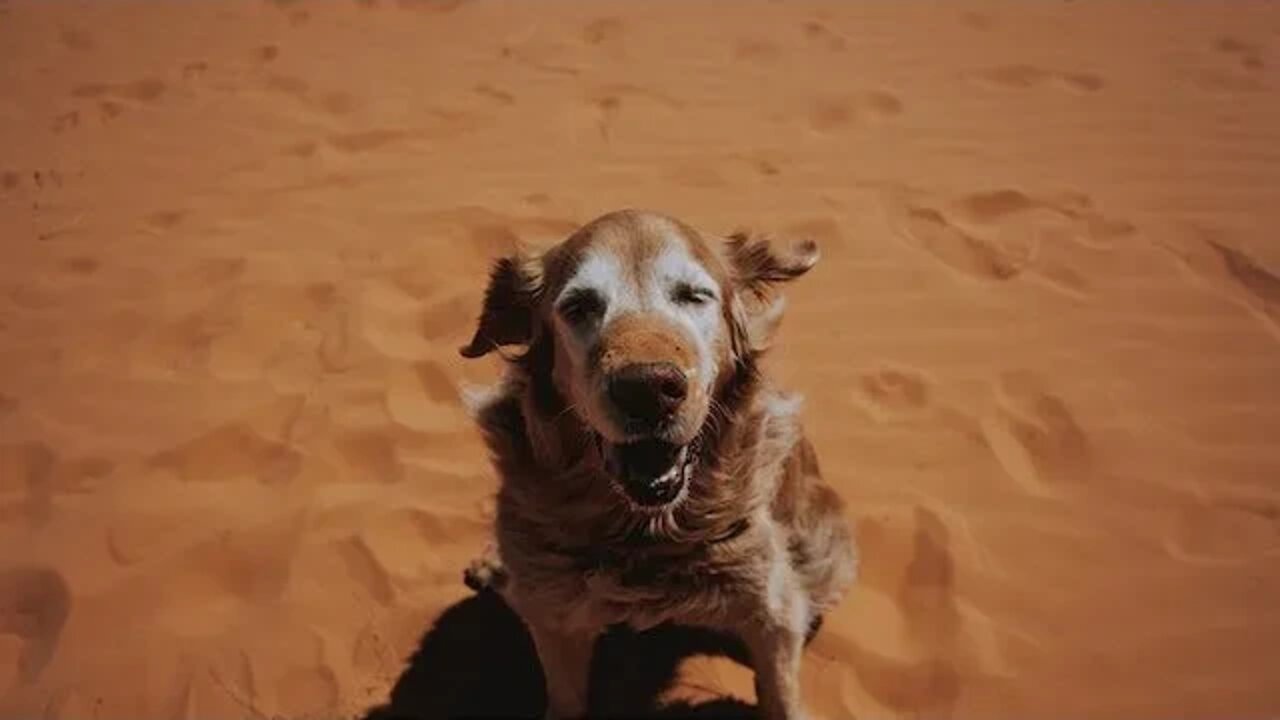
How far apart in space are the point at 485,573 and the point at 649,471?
3.78 ft

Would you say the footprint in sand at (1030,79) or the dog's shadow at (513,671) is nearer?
the dog's shadow at (513,671)

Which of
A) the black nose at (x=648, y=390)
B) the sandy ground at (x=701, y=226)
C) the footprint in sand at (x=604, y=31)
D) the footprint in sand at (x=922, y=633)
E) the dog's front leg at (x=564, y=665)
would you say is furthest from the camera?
the footprint in sand at (x=604, y=31)

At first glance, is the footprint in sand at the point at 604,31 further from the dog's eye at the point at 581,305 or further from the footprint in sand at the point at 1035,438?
the dog's eye at the point at 581,305

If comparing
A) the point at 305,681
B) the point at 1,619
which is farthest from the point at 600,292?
the point at 1,619

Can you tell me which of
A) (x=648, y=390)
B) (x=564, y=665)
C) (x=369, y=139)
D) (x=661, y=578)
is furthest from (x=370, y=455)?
(x=369, y=139)

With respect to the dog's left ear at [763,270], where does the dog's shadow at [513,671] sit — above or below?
below

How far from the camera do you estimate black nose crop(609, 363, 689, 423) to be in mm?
2178

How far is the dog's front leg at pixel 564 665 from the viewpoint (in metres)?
2.85

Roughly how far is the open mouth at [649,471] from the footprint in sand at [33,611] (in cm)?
221

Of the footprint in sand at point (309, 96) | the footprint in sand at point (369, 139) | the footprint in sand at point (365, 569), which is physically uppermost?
the footprint in sand at point (309, 96)

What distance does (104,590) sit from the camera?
11.3ft

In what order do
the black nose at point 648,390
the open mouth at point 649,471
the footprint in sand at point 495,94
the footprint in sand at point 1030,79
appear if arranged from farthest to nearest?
the footprint in sand at point 495,94 → the footprint in sand at point 1030,79 → the open mouth at point 649,471 → the black nose at point 648,390

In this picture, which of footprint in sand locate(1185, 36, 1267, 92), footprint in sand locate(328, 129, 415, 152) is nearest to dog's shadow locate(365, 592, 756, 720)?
footprint in sand locate(328, 129, 415, 152)

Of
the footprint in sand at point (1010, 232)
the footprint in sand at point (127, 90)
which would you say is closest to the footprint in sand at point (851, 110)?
the footprint in sand at point (1010, 232)
